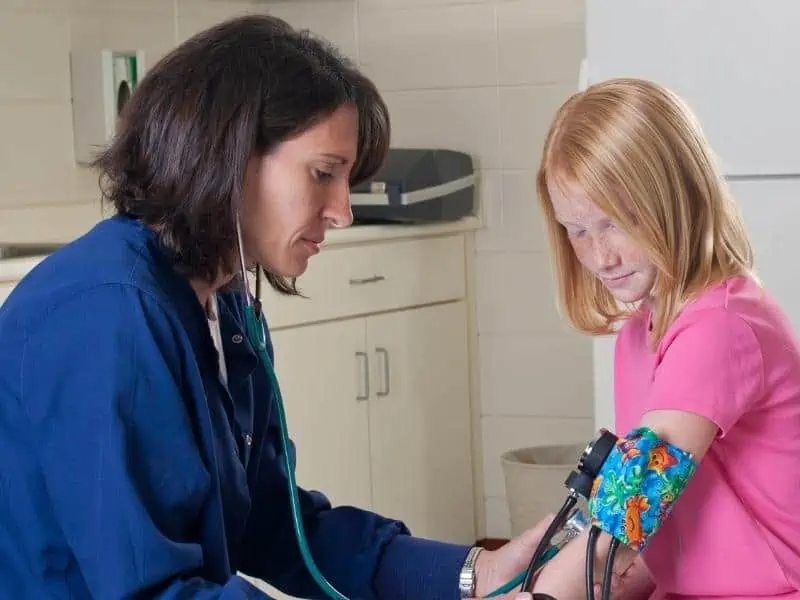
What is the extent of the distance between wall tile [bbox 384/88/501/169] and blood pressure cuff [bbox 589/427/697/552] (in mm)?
2310

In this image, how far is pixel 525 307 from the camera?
11.6ft

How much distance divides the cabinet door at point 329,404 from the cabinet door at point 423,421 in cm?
6

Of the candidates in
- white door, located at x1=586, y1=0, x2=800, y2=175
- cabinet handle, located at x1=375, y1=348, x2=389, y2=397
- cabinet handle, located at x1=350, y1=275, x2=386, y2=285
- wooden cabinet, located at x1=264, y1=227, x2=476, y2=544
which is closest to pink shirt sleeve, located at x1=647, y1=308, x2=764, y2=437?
white door, located at x1=586, y1=0, x2=800, y2=175

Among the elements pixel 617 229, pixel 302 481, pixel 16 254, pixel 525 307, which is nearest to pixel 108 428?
pixel 617 229

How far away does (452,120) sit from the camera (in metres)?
3.55

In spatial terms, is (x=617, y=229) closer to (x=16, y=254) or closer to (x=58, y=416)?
(x=58, y=416)

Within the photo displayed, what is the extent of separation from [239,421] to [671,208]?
0.54 meters

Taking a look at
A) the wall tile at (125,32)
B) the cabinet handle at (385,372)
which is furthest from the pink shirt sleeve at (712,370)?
the wall tile at (125,32)

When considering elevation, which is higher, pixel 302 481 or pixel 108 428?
pixel 108 428

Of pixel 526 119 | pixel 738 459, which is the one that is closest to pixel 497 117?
pixel 526 119

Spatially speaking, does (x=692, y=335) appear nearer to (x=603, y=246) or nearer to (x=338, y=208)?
(x=603, y=246)

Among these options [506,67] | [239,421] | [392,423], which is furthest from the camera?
[506,67]

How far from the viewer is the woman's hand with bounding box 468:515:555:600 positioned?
4.90 ft

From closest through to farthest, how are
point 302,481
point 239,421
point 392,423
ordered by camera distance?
point 239,421
point 302,481
point 392,423
